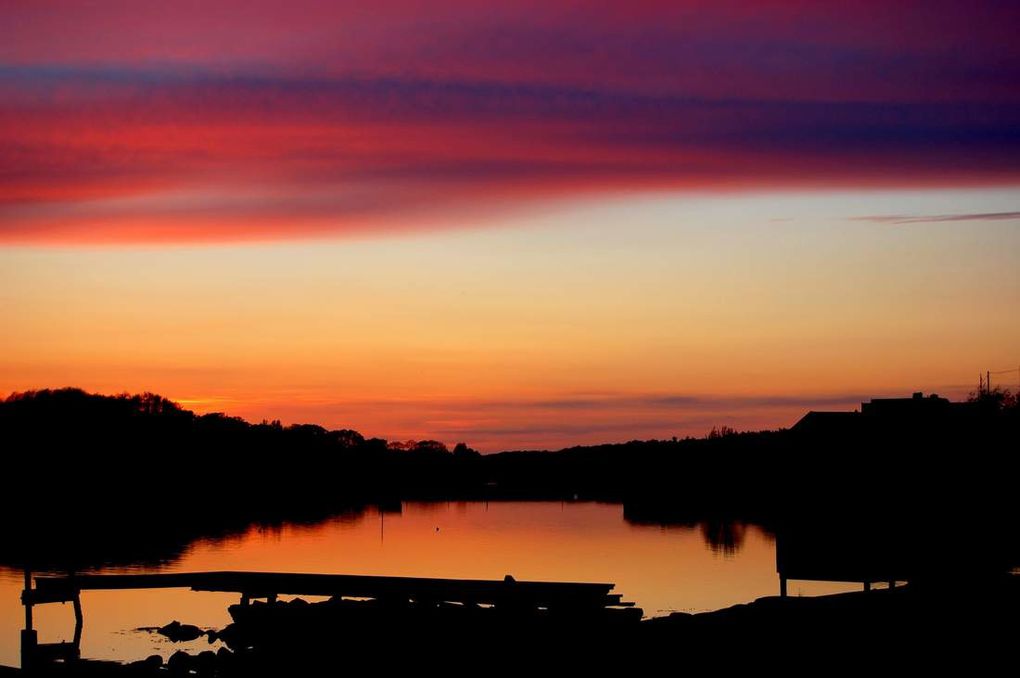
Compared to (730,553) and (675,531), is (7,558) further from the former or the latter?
(675,531)

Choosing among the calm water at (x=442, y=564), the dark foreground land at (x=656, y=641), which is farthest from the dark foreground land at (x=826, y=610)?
the calm water at (x=442, y=564)

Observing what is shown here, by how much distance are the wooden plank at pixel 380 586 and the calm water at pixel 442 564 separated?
→ 28.3 ft

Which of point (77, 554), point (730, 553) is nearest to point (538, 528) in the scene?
point (730, 553)

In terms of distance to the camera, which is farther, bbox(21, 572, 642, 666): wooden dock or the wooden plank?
the wooden plank

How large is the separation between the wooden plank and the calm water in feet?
28.3

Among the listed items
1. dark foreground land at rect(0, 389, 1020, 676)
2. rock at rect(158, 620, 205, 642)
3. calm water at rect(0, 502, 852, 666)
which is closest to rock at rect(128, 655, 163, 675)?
dark foreground land at rect(0, 389, 1020, 676)

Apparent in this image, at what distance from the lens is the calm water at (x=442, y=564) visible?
5134cm

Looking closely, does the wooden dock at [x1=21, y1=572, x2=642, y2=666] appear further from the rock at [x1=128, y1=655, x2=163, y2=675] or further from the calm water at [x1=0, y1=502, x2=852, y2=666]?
the calm water at [x1=0, y1=502, x2=852, y2=666]

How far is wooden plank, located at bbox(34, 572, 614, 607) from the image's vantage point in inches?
1135

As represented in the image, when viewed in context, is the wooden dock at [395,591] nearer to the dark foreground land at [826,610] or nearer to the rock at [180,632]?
the dark foreground land at [826,610]

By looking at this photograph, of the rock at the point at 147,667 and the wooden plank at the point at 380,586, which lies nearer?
the rock at the point at 147,667

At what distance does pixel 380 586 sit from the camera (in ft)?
105

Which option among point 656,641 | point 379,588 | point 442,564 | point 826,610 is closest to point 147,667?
point 379,588

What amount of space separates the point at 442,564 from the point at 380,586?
49.1m
